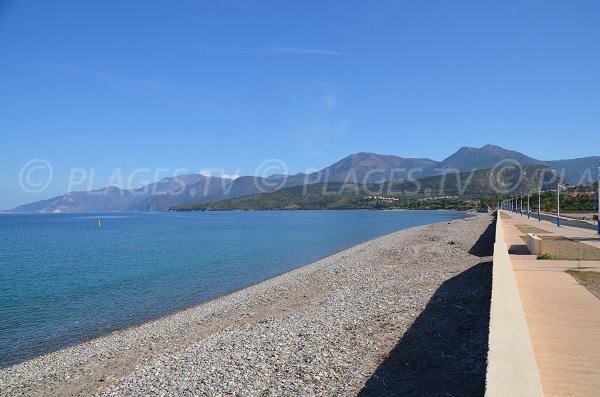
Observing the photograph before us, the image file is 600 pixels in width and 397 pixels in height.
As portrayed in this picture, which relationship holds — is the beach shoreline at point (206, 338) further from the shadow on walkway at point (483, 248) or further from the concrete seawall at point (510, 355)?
the shadow on walkway at point (483, 248)

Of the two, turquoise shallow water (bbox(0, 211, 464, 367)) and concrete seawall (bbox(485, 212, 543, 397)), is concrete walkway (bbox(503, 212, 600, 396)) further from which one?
turquoise shallow water (bbox(0, 211, 464, 367))

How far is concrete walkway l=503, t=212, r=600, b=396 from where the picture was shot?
4.75 metres

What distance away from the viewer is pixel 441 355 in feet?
24.3

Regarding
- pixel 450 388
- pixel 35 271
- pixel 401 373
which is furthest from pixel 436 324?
pixel 35 271

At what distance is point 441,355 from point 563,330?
1.84 metres

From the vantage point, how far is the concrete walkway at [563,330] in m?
4.75

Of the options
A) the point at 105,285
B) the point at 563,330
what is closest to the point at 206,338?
the point at 563,330

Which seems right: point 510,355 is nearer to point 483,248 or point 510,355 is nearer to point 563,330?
point 563,330

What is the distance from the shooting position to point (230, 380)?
7629 mm

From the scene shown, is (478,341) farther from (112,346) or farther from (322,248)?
(322,248)

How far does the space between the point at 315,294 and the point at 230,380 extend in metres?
9.24

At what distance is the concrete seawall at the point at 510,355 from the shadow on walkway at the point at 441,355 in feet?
2.62

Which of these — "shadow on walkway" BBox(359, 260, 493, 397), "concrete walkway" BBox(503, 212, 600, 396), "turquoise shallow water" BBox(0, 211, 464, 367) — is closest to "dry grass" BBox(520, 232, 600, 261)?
"concrete walkway" BBox(503, 212, 600, 396)

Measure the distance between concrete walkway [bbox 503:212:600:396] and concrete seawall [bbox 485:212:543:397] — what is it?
16.1 inches
